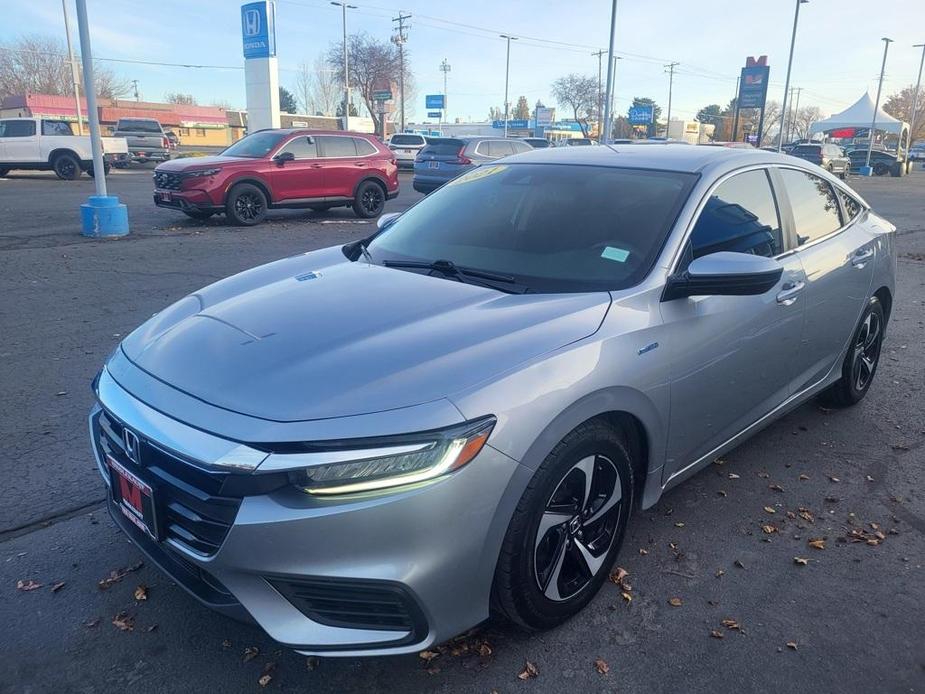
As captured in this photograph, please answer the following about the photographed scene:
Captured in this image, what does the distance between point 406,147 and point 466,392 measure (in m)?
34.9

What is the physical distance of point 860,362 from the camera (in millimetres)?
4789

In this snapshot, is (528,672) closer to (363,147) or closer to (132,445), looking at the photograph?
(132,445)

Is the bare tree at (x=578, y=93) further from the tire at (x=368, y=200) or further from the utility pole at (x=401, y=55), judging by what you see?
the tire at (x=368, y=200)

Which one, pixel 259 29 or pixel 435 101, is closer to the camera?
pixel 259 29

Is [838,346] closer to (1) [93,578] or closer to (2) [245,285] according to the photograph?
(2) [245,285]

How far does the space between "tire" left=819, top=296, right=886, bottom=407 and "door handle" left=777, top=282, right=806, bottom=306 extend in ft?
3.68

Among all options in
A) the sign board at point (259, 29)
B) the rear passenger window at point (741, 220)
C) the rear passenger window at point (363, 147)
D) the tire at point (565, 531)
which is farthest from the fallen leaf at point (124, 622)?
the sign board at point (259, 29)

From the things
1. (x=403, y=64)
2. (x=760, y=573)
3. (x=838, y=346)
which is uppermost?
(x=403, y=64)

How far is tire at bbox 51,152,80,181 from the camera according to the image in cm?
2388

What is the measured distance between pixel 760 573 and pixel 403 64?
64.7m

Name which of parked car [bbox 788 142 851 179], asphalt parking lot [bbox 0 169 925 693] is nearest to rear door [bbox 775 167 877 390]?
asphalt parking lot [bbox 0 169 925 693]

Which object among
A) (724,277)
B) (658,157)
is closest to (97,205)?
(658,157)

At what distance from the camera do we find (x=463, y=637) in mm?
2562

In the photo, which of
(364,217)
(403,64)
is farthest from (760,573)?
(403,64)
